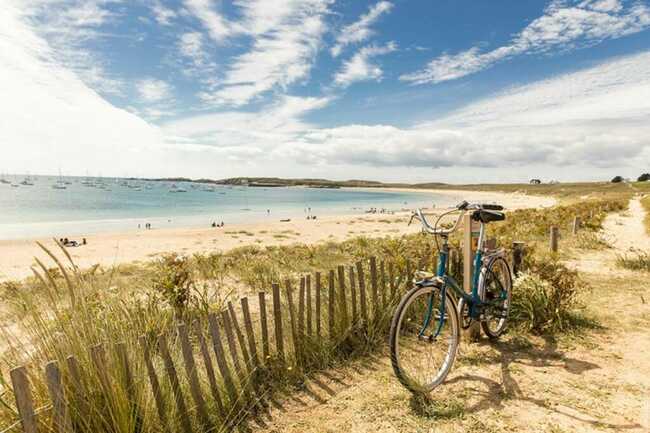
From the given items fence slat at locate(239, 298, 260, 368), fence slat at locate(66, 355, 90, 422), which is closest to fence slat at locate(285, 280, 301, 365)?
fence slat at locate(239, 298, 260, 368)

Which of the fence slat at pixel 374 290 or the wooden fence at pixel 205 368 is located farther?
the fence slat at pixel 374 290

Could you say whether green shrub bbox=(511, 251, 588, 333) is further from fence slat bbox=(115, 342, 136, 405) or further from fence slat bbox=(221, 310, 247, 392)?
fence slat bbox=(115, 342, 136, 405)

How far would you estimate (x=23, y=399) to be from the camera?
199 centimetres

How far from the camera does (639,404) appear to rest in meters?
3.42

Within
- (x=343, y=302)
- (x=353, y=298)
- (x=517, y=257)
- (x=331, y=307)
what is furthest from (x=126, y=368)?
(x=517, y=257)

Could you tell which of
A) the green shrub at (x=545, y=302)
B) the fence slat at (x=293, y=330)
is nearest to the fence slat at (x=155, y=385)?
the fence slat at (x=293, y=330)

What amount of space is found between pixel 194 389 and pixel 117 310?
94 cm

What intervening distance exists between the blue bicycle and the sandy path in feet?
0.73

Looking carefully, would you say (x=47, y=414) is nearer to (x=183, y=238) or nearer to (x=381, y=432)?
(x=381, y=432)

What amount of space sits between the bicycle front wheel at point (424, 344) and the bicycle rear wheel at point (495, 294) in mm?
617

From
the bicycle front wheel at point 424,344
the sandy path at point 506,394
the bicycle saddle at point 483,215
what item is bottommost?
the sandy path at point 506,394

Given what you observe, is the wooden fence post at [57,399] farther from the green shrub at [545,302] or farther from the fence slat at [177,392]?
the green shrub at [545,302]

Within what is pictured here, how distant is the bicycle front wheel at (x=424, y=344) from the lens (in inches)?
133

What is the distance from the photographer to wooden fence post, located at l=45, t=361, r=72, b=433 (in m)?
2.08
